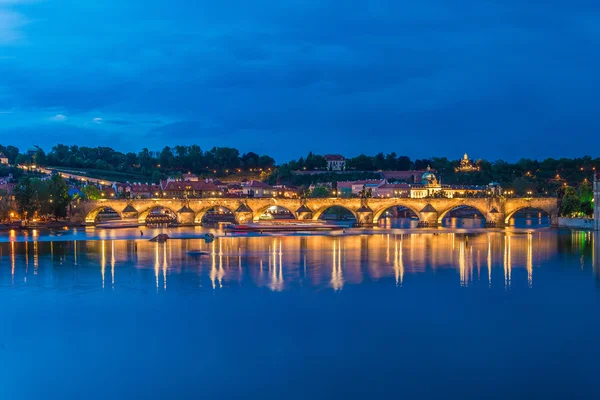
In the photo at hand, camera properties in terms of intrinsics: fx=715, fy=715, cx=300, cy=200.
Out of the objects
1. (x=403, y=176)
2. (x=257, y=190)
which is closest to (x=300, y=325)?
(x=257, y=190)

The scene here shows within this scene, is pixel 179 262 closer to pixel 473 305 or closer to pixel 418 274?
pixel 418 274

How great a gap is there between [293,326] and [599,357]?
845cm

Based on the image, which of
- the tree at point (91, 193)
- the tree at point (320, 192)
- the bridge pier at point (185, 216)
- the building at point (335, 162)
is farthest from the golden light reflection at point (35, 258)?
the building at point (335, 162)

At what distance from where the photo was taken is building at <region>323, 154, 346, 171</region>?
130712mm

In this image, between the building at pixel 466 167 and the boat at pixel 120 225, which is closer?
the boat at pixel 120 225

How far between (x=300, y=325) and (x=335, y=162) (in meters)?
111

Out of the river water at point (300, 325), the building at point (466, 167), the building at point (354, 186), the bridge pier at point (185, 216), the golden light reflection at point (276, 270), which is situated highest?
the building at point (466, 167)

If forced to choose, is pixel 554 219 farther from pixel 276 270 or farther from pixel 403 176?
pixel 403 176

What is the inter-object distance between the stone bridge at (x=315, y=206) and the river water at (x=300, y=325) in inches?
982

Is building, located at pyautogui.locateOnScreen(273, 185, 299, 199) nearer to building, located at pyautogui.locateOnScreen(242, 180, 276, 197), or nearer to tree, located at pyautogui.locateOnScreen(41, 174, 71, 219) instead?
building, located at pyautogui.locateOnScreen(242, 180, 276, 197)

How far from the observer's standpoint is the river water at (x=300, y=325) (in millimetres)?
16188

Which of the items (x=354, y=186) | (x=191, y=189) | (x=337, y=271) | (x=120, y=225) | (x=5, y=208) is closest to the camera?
(x=337, y=271)

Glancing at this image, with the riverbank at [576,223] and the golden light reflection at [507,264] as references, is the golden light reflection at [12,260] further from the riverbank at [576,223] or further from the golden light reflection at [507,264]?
the riverbank at [576,223]

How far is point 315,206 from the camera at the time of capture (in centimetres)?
6581
